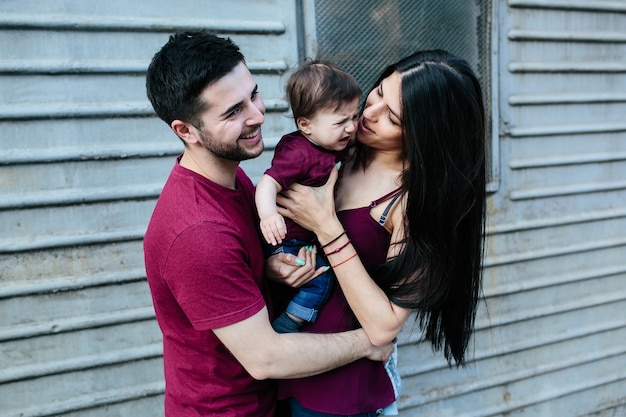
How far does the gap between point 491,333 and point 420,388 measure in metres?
0.60

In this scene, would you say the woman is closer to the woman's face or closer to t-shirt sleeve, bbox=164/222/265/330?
the woman's face

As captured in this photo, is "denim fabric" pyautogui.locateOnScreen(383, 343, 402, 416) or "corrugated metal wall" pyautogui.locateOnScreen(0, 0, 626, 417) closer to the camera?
"denim fabric" pyautogui.locateOnScreen(383, 343, 402, 416)

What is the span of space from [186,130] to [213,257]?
0.46 meters

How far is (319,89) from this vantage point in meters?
1.80

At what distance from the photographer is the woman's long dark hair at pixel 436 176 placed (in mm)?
1763

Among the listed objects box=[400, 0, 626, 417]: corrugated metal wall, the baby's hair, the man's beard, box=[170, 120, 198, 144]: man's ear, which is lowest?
box=[400, 0, 626, 417]: corrugated metal wall

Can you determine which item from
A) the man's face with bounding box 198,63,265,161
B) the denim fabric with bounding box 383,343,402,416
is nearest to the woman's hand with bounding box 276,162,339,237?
the man's face with bounding box 198,63,265,161

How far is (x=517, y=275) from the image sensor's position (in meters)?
3.42

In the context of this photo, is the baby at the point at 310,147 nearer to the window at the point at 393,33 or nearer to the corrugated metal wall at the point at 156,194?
the corrugated metal wall at the point at 156,194

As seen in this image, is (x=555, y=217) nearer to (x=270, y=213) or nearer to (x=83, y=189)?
(x=270, y=213)

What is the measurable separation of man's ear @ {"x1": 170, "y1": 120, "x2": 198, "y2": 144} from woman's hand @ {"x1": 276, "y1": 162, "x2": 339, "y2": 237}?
38 centimetres

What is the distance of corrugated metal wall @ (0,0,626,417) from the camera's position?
2.38 m

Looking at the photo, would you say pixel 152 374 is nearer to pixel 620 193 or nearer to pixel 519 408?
pixel 519 408

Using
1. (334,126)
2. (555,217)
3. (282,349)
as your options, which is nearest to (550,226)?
(555,217)
